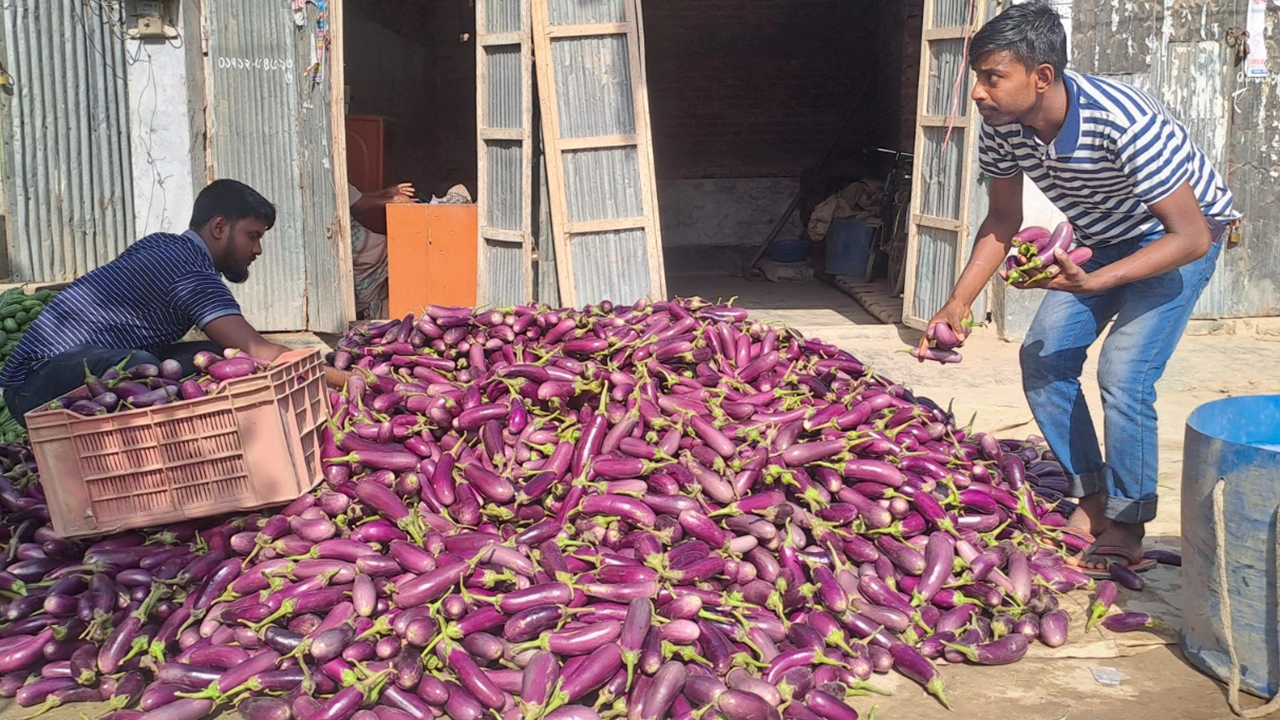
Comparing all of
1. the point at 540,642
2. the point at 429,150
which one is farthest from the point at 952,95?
the point at 429,150

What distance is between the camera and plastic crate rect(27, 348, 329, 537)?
120 inches

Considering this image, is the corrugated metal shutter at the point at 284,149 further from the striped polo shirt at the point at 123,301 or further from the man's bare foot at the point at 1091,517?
the man's bare foot at the point at 1091,517

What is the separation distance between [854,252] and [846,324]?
2.51 metres

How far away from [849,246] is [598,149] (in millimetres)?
4356

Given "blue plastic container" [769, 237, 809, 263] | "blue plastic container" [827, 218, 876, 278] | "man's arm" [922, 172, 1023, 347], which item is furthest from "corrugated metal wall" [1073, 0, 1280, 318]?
"blue plastic container" [769, 237, 809, 263]

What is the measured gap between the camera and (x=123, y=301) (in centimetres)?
393

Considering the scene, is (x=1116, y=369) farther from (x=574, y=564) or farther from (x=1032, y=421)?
(x=1032, y=421)

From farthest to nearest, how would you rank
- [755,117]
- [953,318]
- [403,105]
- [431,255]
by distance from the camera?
[755,117] → [403,105] → [431,255] → [953,318]

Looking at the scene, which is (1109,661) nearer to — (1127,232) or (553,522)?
(1127,232)

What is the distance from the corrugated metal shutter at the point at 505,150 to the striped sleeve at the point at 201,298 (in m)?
3.28

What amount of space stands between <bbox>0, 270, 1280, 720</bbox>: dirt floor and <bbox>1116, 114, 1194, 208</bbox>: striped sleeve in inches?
51.0

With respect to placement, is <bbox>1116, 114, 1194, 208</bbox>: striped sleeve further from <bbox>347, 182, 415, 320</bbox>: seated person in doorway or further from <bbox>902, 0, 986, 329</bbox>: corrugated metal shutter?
<bbox>347, 182, 415, 320</bbox>: seated person in doorway

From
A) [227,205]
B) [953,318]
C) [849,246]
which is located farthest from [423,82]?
[953,318]

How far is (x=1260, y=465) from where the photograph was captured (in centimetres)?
269
